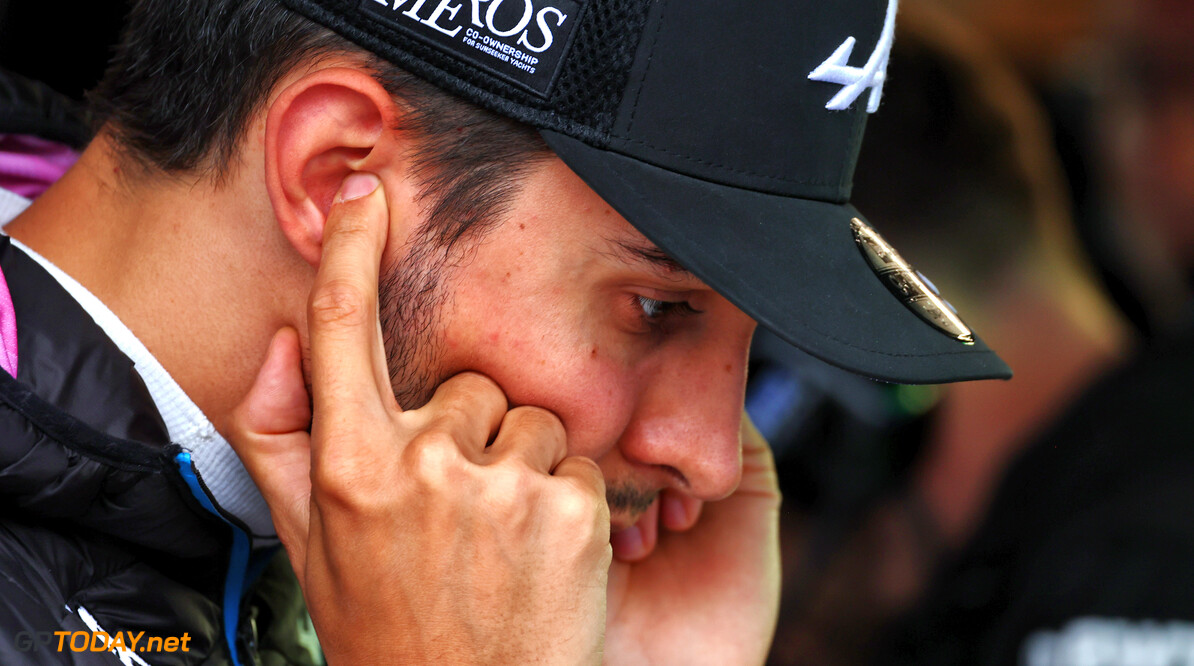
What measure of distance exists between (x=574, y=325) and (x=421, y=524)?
1.25 ft

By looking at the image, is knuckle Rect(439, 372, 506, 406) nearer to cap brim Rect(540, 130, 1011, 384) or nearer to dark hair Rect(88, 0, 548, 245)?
dark hair Rect(88, 0, 548, 245)

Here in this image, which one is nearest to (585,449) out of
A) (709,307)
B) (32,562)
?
(709,307)

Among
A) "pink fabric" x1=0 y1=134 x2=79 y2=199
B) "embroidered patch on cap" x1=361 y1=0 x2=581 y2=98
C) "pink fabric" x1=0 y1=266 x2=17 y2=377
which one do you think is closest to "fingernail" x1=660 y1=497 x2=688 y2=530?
"embroidered patch on cap" x1=361 y1=0 x2=581 y2=98

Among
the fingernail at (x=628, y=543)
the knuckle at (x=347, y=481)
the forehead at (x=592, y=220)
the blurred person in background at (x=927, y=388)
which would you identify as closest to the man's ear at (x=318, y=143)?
the forehead at (x=592, y=220)

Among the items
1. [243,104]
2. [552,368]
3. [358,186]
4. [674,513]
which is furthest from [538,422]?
[674,513]

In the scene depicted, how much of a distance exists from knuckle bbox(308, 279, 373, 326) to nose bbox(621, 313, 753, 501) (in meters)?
0.51

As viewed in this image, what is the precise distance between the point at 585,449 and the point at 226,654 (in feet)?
2.22

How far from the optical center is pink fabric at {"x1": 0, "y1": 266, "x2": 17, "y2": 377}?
1368 mm

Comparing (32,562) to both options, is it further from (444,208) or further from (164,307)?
(444,208)

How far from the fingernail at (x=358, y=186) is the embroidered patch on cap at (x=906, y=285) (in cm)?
74

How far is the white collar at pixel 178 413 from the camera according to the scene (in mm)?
1586

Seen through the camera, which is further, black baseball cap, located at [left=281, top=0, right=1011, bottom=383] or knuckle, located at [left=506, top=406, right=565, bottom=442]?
knuckle, located at [left=506, top=406, right=565, bottom=442]

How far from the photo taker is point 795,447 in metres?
3.07

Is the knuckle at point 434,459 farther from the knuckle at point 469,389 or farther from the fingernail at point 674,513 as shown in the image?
the fingernail at point 674,513
